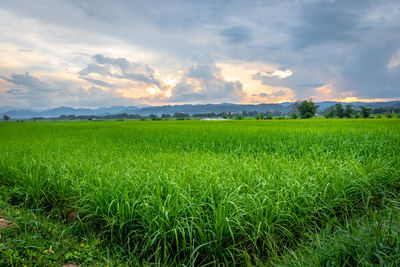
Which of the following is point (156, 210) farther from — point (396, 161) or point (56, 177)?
point (396, 161)

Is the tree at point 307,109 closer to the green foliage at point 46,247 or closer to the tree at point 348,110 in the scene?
the tree at point 348,110

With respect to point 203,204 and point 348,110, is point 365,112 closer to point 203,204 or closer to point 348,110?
point 348,110

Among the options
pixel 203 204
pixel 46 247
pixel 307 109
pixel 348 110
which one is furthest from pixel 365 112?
pixel 46 247

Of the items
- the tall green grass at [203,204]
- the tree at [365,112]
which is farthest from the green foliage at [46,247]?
the tree at [365,112]

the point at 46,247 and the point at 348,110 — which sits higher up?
the point at 348,110

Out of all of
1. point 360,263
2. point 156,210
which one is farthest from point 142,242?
point 360,263

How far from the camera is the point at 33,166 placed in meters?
6.20

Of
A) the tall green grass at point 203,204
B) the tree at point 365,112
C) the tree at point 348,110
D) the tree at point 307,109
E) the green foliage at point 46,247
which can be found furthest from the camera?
the tree at point 307,109

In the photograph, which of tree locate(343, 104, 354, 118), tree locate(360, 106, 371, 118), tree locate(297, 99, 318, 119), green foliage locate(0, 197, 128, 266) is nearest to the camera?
green foliage locate(0, 197, 128, 266)

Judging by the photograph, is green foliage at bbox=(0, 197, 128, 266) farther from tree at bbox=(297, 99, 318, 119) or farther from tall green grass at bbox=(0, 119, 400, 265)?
tree at bbox=(297, 99, 318, 119)

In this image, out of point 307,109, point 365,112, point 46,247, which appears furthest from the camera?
point 307,109

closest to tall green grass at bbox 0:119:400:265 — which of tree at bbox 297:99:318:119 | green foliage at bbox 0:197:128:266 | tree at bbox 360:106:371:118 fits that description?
green foliage at bbox 0:197:128:266

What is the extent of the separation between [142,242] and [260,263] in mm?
1772

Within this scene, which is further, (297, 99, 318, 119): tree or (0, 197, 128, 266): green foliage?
(297, 99, 318, 119): tree
